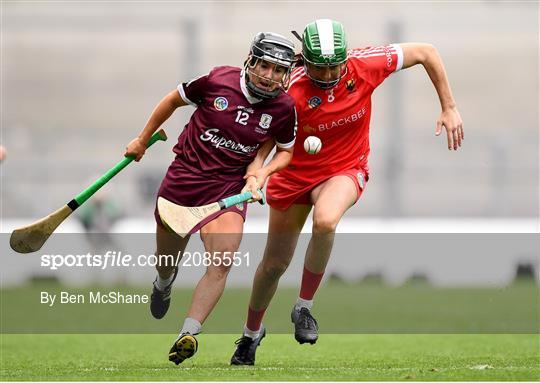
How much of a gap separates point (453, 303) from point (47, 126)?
721 cm

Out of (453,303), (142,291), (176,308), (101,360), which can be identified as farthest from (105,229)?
(101,360)

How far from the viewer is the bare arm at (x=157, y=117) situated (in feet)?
29.8

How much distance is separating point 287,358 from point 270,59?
107 inches

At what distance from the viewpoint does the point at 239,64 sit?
20.5 metres

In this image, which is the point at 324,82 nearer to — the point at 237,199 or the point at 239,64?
the point at 237,199

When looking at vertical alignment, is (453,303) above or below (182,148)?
below

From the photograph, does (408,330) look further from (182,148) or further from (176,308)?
(182,148)

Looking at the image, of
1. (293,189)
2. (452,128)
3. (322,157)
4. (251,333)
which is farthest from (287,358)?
(452,128)

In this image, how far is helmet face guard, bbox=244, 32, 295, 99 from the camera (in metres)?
8.71

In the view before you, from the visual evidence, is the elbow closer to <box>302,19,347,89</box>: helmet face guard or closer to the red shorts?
<box>302,19,347,89</box>: helmet face guard

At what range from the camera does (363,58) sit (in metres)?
9.38

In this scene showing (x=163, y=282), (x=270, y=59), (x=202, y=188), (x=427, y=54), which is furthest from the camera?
(x=163, y=282)

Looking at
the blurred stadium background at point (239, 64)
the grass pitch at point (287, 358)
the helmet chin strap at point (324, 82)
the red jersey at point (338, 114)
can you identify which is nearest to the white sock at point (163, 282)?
the grass pitch at point (287, 358)

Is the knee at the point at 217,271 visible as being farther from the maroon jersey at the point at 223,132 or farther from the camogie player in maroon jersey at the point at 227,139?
the maroon jersey at the point at 223,132
